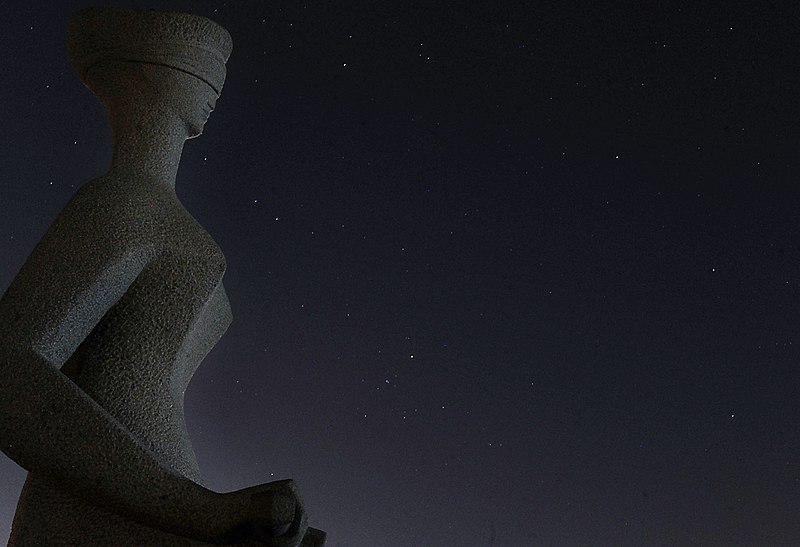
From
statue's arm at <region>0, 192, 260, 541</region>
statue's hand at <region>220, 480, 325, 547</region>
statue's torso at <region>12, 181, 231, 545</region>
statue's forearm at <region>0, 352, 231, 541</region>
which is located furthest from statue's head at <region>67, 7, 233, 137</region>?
statue's hand at <region>220, 480, 325, 547</region>

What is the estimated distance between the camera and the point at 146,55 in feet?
8.53

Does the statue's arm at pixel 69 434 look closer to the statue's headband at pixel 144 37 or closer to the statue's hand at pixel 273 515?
the statue's hand at pixel 273 515

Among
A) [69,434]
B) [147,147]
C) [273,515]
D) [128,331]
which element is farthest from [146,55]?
[273,515]

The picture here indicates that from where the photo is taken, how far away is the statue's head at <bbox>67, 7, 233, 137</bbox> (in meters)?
2.60

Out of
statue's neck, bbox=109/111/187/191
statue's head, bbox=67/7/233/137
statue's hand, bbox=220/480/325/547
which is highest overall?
statue's head, bbox=67/7/233/137

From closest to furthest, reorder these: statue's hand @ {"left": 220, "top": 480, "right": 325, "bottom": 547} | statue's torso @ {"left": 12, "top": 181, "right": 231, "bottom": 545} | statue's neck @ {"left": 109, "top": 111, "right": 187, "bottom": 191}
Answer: statue's hand @ {"left": 220, "top": 480, "right": 325, "bottom": 547} → statue's torso @ {"left": 12, "top": 181, "right": 231, "bottom": 545} → statue's neck @ {"left": 109, "top": 111, "right": 187, "bottom": 191}

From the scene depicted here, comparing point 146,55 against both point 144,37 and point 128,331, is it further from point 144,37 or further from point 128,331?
point 128,331

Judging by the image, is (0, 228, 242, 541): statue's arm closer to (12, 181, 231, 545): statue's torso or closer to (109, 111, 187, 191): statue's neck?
(12, 181, 231, 545): statue's torso

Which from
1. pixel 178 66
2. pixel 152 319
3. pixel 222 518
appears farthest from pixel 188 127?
pixel 222 518

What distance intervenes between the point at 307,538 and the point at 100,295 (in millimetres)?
689

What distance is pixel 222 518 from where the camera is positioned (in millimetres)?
2074

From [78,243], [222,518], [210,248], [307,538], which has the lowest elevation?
[307,538]

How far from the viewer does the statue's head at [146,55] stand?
2.60 m

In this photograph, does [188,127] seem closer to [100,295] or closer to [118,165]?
[118,165]
